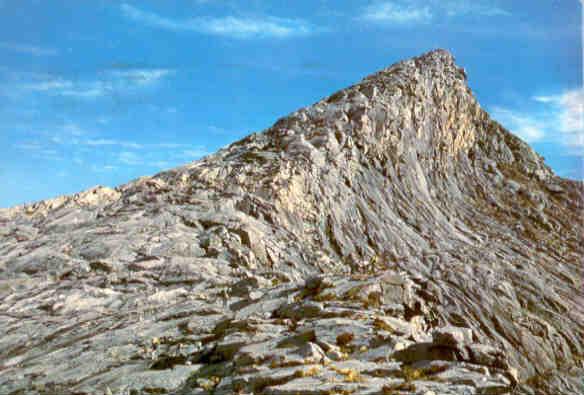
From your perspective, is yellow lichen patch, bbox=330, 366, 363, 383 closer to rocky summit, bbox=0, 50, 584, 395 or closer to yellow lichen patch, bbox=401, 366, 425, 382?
rocky summit, bbox=0, 50, 584, 395

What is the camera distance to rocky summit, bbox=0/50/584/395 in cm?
2158

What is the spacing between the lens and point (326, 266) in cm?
5066

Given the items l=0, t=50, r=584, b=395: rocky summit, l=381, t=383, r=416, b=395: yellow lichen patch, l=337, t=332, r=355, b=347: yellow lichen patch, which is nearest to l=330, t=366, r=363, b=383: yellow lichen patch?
l=0, t=50, r=584, b=395: rocky summit

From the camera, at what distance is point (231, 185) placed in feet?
189

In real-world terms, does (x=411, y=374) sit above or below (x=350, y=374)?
below

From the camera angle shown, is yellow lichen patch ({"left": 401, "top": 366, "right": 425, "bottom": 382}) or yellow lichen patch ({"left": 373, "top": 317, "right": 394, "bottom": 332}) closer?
yellow lichen patch ({"left": 401, "top": 366, "right": 425, "bottom": 382})

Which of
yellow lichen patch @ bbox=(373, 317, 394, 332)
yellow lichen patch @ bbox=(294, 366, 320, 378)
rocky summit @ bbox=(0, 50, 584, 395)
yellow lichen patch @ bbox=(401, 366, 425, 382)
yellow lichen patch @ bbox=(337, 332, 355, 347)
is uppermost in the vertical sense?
rocky summit @ bbox=(0, 50, 584, 395)

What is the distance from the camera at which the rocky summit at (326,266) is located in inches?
850

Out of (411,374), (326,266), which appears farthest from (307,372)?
(326,266)

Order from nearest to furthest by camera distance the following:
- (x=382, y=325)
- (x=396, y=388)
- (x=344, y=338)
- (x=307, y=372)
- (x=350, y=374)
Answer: (x=396, y=388) < (x=350, y=374) < (x=307, y=372) < (x=344, y=338) < (x=382, y=325)

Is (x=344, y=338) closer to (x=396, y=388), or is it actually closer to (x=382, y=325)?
(x=382, y=325)

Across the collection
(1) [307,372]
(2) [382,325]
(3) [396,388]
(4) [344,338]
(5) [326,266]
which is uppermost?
(5) [326,266]

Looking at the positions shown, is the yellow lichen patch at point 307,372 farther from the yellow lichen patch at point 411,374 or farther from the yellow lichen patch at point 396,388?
the yellow lichen patch at point 411,374

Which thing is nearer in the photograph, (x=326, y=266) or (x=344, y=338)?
(x=344, y=338)
